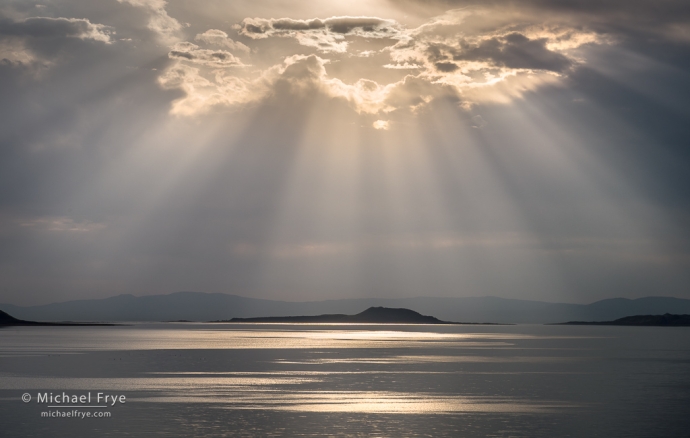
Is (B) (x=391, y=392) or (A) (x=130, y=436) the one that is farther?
(B) (x=391, y=392)

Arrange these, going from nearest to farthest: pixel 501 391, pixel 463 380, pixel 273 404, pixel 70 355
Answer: pixel 273 404 < pixel 501 391 < pixel 463 380 < pixel 70 355

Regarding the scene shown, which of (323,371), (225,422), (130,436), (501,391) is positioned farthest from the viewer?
(323,371)

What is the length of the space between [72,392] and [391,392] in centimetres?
2190

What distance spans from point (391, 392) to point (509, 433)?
53.1ft

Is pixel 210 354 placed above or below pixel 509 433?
above

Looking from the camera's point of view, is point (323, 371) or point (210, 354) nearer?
point (323, 371)

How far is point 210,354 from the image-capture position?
3693 inches

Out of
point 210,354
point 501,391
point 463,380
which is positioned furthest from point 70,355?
point 501,391

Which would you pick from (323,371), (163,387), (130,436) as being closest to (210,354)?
(323,371)

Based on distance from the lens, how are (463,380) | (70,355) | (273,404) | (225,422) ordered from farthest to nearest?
1. (70,355)
2. (463,380)
3. (273,404)
4. (225,422)

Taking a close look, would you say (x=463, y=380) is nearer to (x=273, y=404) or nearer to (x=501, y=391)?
(x=501, y=391)

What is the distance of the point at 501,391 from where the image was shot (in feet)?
173

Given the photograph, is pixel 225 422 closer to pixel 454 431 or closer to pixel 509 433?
pixel 454 431

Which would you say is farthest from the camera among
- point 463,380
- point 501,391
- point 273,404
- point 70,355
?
point 70,355
